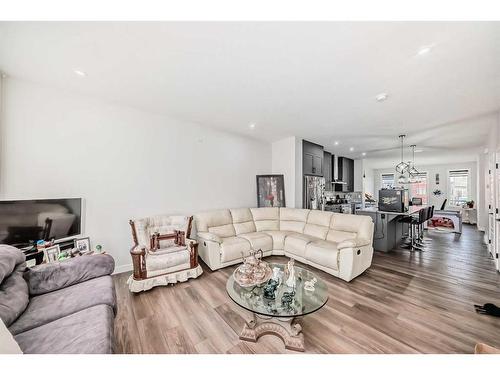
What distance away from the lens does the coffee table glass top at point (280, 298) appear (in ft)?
5.04

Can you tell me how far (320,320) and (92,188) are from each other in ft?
11.2

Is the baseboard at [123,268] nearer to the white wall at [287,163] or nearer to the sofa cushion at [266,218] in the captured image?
the sofa cushion at [266,218]

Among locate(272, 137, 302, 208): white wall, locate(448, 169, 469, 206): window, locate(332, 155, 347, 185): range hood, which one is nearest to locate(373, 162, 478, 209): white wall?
locate(448, 169, 469, 206): window

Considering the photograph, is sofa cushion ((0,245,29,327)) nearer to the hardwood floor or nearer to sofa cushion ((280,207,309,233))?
the hardwood floor

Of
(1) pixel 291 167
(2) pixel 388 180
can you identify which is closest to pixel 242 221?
(1) pixel 291 167

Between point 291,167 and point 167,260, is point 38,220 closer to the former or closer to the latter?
point 167,260

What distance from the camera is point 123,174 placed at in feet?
9.58

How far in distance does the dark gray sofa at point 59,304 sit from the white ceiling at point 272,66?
1.87 m

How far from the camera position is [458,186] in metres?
8.17

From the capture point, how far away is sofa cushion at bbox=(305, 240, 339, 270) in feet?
9.05

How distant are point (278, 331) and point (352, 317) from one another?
0.86m

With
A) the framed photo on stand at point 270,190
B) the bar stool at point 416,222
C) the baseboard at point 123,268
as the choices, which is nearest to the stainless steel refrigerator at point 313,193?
the framed photo on stand at point 270,190
